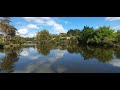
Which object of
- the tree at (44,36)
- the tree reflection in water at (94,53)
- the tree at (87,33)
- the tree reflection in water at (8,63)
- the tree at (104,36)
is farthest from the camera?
the tree at (44,36)

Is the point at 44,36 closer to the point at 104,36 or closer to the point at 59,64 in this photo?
the point at 104,36

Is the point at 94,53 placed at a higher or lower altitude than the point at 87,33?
lower

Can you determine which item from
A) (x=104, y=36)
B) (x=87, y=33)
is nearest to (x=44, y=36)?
(x=87, y=33)

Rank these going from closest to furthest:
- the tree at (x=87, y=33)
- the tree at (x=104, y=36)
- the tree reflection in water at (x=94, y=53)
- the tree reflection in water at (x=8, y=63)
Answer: the tree reflection in water at (x=8, y=63) → the tree reflection in water at (x=94, y=53) → the tree at (x=104, y=36) → the tree at (x=87, y=33)

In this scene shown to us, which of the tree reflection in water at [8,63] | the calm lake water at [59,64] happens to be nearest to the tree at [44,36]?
the calm lake water at [59,64]

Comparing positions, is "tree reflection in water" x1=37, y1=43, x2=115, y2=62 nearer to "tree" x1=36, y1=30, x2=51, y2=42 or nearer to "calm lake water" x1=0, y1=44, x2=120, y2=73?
"calm lake water" x1=0, y1=44, x2=120, y2=73

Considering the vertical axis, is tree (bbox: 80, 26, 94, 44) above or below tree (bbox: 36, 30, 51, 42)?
above

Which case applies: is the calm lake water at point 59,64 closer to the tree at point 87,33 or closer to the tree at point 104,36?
the tree at point 104,36

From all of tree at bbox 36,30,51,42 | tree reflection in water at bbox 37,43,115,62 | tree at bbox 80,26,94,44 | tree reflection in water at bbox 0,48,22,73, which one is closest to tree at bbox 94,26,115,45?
tree at bbox 80,26,94,44

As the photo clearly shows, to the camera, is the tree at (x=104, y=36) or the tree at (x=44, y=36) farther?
the tree at (x=44, y=36)

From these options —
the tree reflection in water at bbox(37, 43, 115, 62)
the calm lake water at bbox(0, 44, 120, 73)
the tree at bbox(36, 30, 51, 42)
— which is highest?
the calm lake water at bbox(0, 44, 120, 73)
